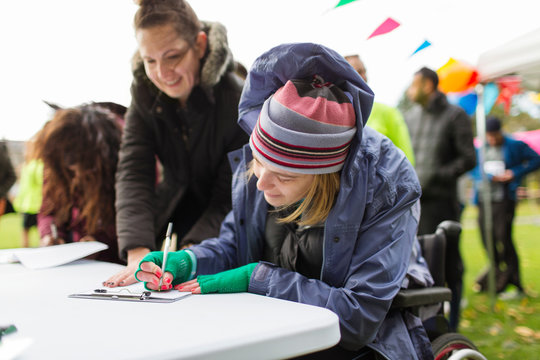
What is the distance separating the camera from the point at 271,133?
108 centimetres

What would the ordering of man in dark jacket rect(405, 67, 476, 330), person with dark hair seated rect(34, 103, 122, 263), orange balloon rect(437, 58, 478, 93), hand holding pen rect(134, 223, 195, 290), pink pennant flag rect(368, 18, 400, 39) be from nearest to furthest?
hand holding pen rect(134, 223, 195, 290) < person with dark hair seated rect(34, 103, 122, 263) < pink pennant flag rect(368, 18, 400, 39) < man in dark jacket rect(405, 67, 476, 330) < orange balloon rect(437, 58, 478, 93)

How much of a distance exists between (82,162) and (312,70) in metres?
1.23

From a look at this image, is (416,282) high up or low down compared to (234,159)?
down

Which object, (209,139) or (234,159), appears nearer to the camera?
(234,159)

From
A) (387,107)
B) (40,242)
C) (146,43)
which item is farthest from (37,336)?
(387,107)

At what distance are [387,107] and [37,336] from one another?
2.00m

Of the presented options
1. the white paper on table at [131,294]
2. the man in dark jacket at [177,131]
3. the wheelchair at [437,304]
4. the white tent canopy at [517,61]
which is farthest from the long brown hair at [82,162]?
the white tent canopy at [517,61]

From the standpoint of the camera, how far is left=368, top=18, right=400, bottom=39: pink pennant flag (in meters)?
2.44

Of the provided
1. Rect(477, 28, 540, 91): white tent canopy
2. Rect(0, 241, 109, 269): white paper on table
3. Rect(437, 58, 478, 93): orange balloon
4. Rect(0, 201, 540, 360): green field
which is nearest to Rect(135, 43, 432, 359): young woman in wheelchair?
Rect(0, 241, 109, 269): white paper on table

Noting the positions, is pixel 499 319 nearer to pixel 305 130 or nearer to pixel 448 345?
pixel 448 345

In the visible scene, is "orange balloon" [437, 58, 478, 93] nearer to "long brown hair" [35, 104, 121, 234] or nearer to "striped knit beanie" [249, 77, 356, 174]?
"long brown hair" [35, 104, 121, 234]

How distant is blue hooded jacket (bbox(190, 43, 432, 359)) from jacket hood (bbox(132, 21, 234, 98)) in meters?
0.43

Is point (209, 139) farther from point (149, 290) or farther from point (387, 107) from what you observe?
point (387, 107)

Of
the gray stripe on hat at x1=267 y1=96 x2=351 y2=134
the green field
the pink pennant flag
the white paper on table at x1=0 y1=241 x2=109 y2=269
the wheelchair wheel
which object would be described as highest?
the pink pennant flag
